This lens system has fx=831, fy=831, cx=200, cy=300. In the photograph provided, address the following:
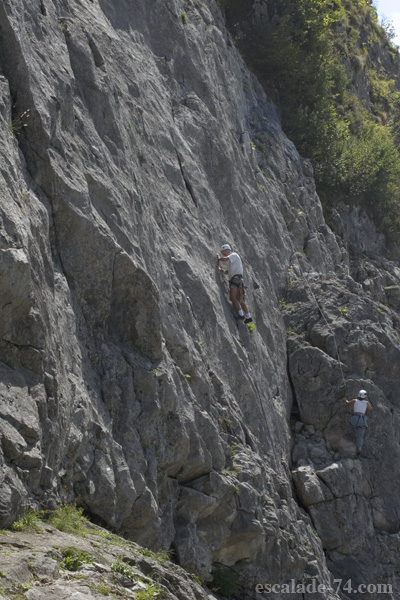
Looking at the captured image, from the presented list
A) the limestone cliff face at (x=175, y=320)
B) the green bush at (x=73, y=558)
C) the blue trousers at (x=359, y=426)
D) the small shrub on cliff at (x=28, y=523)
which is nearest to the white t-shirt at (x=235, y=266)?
the limestone cliff face at (x=175, y=320)

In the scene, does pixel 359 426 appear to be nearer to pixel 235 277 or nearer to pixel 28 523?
pixel 235 277

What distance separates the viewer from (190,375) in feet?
49.4

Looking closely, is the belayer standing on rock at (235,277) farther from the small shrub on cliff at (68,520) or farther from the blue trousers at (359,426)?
the small shrub on cliff at (68,520)

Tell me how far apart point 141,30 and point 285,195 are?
7385 mm

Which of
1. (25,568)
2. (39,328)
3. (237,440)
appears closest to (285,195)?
(237,440)

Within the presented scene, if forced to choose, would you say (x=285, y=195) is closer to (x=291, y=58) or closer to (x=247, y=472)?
(x=291, y=58)

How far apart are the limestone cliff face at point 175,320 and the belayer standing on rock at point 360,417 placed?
1.39ft

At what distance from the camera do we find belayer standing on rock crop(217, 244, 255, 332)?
18219mm

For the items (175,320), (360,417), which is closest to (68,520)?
(175,320)

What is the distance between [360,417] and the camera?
1983 centimetres

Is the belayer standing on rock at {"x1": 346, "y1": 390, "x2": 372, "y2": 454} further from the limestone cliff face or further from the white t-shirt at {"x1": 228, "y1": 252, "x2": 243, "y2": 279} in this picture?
the white t-shirt at {"x1": 228, "y1": 252, "x2": 243, "y2": 279}

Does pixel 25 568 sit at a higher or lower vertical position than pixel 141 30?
lower

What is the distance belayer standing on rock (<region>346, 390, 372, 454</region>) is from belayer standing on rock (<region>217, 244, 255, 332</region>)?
3488 mm

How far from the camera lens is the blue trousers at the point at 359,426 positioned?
65.0 feet
